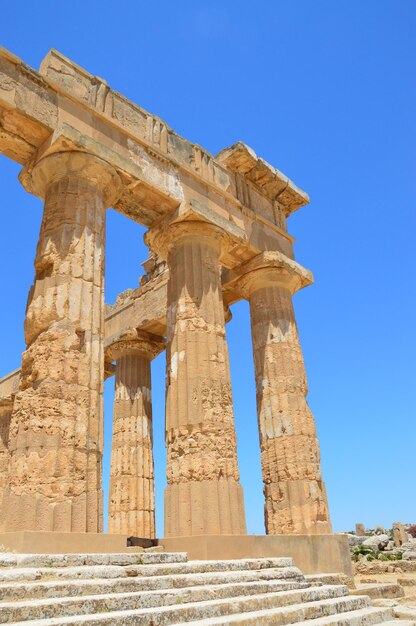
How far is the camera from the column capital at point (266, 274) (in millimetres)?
14625

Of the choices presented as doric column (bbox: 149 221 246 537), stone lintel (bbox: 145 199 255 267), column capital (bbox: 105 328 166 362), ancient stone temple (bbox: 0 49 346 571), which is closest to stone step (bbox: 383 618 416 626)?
ancient stone temple (bbox: 0 49 346 571)

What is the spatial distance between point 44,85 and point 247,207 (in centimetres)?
634

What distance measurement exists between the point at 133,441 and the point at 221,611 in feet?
34.6

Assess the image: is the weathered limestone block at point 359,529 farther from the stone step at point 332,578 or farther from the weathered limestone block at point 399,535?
the stone step at point 332,578

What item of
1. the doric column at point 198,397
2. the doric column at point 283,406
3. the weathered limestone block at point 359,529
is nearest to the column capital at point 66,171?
the doric column at point 198,397

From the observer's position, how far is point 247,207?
1485cm

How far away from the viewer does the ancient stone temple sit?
8078 mm

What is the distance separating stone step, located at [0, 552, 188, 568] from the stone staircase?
0.03ft

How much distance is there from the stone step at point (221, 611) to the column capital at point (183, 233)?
7.91m

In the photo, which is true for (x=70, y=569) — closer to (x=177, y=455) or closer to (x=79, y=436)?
(x=79, y=436)

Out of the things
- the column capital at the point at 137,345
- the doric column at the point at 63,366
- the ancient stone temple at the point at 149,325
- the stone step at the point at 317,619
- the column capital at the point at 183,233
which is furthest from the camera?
the column capital at the point at 137,345

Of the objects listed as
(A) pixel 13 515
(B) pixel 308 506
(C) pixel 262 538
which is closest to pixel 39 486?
(A) pixel 13 515

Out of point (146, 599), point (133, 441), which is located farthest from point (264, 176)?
point (146, 599)

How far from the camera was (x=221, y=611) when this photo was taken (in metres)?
5.46
